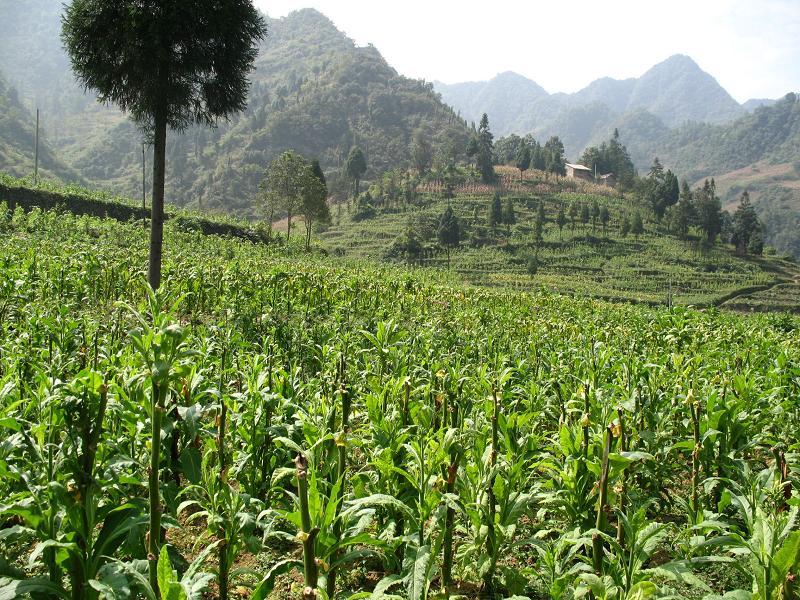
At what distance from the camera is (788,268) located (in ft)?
226

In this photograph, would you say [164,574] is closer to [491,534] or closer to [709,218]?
[491,534]

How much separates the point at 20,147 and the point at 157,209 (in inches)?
3984

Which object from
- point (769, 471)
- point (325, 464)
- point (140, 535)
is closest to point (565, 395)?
point (769, 471)

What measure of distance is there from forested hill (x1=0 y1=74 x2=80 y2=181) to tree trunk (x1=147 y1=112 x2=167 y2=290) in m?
78.4

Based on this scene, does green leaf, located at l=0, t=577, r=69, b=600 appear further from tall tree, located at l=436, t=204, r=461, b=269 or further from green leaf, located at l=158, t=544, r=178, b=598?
tall tree, located at l=436, t=204, r=461, b=269

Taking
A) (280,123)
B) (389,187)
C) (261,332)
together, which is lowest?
(261,332)

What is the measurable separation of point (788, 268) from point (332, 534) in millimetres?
84582

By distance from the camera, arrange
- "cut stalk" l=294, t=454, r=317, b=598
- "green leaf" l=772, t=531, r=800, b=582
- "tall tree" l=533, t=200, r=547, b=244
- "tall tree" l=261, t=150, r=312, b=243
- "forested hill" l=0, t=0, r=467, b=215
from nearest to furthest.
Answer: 1. "cut stalk" l=294, t=454, r=317, b=598
2. "green leaf" l=772, t=531, r=800, b=582
3. "tall tree" l=261, t=150, r=312, b=243
4. "tall tree" l=533, t=200, r=547, b=244
5. "forested hill" l=0, t=0, r=467, b=215

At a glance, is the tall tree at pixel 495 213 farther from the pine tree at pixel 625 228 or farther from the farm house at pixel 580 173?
the farm house at pixel 580 173

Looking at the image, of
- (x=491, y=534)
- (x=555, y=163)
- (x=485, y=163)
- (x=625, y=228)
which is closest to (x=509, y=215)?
(x=625, y=228)

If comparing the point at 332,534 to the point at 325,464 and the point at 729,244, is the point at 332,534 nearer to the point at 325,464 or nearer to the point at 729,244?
the point at 325,464

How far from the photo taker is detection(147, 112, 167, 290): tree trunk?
11.0m

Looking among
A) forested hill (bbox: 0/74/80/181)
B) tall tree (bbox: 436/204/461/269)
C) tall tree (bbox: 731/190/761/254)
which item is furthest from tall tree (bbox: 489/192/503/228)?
forested hill (bbox: 0/74/80/181)

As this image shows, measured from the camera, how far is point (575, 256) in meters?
62.9
